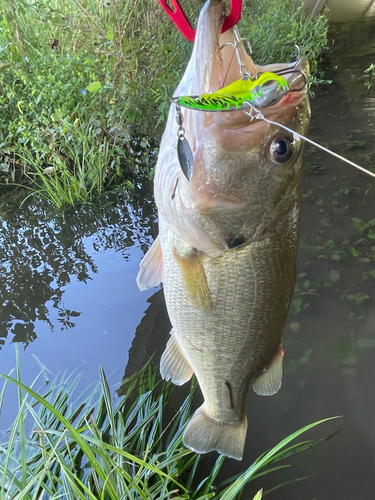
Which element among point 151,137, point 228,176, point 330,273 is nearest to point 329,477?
point 330,273

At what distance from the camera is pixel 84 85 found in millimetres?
3041

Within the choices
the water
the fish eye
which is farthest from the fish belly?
the water

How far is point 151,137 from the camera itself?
3.54 metres

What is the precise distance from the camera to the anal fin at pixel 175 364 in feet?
3.97

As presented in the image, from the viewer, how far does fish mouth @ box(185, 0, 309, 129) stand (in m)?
0.71

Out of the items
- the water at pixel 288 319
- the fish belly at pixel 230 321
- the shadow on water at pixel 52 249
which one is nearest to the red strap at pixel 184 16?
the fish belly at pixel 230 321

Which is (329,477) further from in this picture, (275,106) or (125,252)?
(125,252)

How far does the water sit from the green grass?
→ 153mm

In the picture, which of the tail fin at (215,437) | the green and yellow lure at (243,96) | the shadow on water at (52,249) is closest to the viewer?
the green and yellow lure at (243,96)

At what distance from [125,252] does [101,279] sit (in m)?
0.34

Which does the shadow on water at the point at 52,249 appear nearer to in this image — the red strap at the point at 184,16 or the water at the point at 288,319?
the water at the point at 288,319

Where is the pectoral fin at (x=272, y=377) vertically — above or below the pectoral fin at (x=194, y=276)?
below

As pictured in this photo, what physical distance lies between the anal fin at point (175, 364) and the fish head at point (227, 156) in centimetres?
44

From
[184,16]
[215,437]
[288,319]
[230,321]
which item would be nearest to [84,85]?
[288,319]
